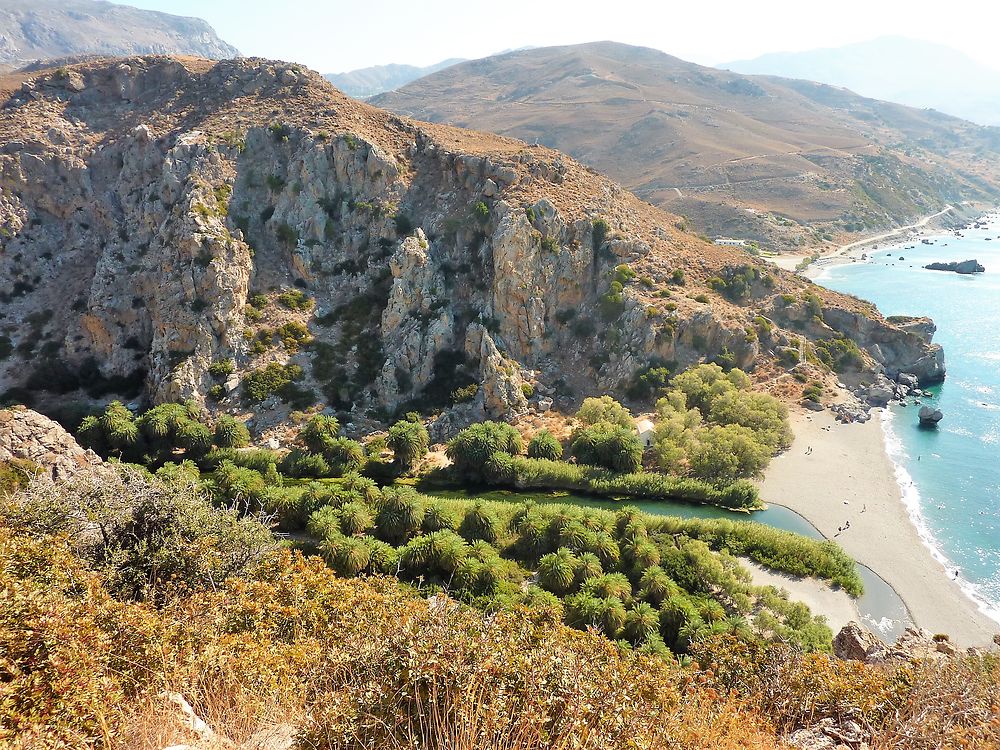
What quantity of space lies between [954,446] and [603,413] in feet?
138

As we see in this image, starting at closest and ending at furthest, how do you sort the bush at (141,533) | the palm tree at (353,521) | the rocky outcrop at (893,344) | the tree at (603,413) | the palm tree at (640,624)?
the bush at (141,533) → the palm tree at (640,624) → the palm tree at (353,521) → the tree at (603,413) → the rocky outcrop at (893,344)

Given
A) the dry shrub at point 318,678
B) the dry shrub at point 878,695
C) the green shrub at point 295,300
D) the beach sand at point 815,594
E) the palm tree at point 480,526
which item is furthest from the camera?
the green shrub at point 295,300

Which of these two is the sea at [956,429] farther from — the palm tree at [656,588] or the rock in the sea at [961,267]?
the palm tree at [656,588]

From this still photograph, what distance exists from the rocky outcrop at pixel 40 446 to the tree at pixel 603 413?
44.3 meters

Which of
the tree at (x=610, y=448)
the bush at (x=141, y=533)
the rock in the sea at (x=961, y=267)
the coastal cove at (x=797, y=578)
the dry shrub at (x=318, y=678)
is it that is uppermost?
the rock in the sea at (x=961, y=267)

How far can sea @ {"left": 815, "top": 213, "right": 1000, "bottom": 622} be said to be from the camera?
150ft

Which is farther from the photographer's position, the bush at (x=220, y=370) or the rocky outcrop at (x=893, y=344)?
the rocky outcrop at (x=893, y=344)

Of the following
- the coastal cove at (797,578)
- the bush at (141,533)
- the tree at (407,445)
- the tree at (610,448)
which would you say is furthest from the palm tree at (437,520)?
Result: the tree at (610,448)

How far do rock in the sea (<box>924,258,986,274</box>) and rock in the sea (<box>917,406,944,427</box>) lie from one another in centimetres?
9300

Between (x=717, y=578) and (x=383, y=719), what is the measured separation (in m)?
31.7

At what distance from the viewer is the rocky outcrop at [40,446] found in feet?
124

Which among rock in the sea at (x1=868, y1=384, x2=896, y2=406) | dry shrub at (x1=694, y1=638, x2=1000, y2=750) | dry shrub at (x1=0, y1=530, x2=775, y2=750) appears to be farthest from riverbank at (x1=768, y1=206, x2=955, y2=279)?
dry shrub at (x1=0, y1=530, x2=775, y2=750)

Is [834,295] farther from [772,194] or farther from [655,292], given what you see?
[772,194]

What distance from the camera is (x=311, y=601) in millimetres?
18047
